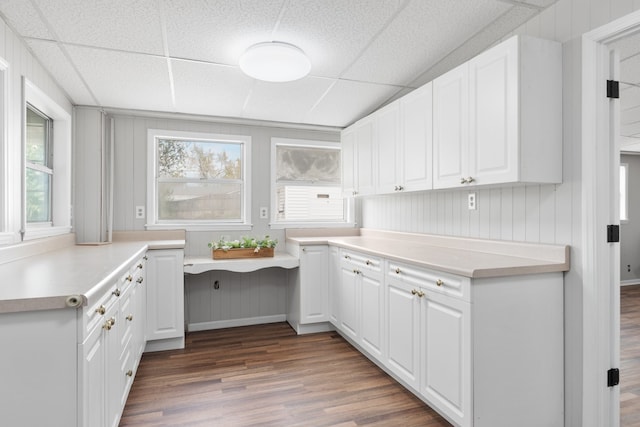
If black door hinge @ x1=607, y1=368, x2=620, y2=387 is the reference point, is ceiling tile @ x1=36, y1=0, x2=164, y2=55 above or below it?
above

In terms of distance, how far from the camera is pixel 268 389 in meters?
2.40

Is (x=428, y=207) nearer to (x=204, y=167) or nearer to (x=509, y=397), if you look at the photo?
(x=509, y=397)

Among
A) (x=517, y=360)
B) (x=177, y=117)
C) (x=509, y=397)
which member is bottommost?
(x=509, y=397)

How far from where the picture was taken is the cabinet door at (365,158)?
132 inches

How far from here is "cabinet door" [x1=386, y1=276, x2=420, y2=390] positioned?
2154 millimetres

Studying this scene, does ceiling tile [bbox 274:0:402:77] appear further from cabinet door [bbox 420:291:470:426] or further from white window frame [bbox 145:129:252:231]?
white window frame [bbox 145:129:252:231]

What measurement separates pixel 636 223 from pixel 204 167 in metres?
6.86

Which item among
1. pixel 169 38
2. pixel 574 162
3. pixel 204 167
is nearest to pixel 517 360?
pixel 574 162

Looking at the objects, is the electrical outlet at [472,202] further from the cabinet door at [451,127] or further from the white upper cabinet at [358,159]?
the white upper cabinet at [358,159]

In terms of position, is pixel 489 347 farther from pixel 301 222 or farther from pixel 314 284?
pixel 301 222

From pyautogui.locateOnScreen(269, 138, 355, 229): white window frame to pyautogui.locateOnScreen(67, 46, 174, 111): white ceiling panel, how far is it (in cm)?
119

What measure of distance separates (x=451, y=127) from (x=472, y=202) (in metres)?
0.58

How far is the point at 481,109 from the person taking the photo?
6.71 feet

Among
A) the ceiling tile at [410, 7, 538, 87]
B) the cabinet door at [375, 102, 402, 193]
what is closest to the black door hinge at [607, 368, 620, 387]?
the cabinet door at [375, 102, 402, 193]
